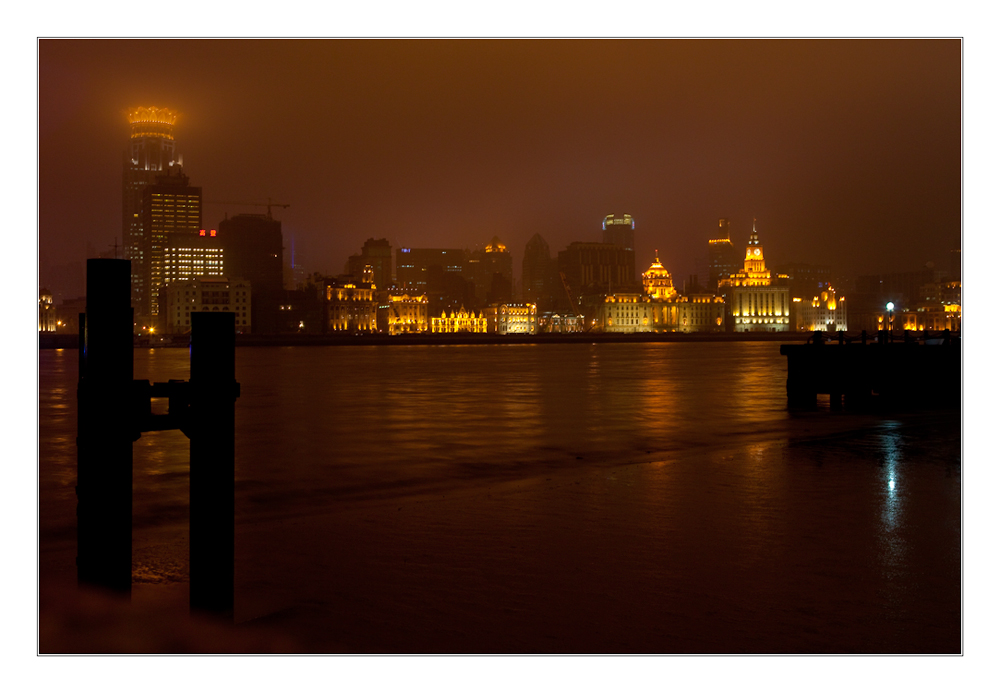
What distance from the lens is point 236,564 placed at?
7.25m

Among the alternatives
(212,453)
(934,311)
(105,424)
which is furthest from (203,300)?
(212,453)

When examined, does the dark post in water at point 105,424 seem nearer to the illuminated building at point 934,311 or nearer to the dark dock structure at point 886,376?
the dark dock structure at point 886,376

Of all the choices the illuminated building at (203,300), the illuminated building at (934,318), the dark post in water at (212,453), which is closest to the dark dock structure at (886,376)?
the dark post in water at (212,453)

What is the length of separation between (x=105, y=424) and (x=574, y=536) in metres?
4.23

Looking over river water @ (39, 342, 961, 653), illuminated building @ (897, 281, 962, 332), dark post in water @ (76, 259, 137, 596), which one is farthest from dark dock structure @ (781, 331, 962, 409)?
illuminated building @ (897, 281, 962, 332)

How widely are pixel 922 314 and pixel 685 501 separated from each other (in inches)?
5001

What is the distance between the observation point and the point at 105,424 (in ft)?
17.8

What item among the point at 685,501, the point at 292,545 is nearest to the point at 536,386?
the point at 685,501

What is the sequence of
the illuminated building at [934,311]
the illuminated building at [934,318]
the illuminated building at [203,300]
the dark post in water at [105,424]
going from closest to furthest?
the dark post in water at [105,424], the illuminated building at [934,311], the illuminated building at [934,318], the illuminated building at [203,300]

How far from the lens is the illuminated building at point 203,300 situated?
174125mm

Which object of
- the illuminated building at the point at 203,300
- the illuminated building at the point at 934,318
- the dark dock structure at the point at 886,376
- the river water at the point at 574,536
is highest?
the illuminated building at the point at 203,300

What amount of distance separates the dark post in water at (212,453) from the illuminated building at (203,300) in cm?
17235

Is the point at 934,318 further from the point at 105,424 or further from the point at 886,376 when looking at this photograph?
the point at 105,424

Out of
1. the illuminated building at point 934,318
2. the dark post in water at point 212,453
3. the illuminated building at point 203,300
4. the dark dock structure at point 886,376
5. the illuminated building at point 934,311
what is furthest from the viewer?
the illuminated building at point 203,300
